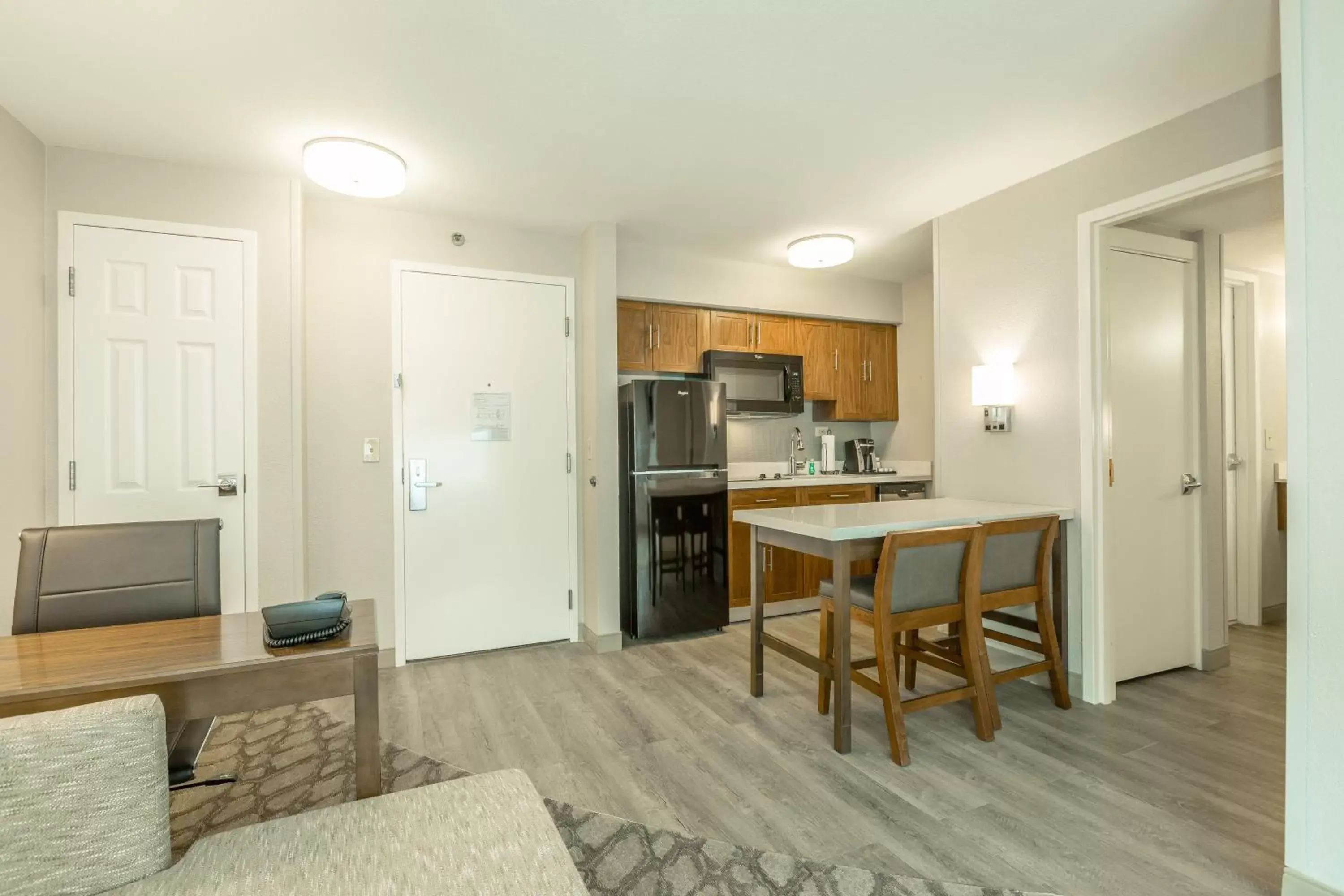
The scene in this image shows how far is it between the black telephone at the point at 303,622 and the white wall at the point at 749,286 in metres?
3.03

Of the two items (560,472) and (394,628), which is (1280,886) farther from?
(394,628)

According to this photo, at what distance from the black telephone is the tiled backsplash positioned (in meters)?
3.63

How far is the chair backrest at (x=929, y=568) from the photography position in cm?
226

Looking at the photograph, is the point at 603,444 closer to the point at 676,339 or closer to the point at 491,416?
the point at 491,416

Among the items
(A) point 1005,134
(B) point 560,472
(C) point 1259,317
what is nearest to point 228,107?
(B) point 560,472

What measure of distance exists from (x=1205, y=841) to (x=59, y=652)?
3.04 meters

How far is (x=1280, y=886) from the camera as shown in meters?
1.61

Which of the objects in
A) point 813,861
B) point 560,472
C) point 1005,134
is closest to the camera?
point 813,861

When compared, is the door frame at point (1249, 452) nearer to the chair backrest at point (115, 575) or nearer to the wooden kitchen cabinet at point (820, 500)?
the wooden kitchen cabinet at point (820, 500)

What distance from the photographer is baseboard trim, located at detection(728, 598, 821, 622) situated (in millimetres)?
4266

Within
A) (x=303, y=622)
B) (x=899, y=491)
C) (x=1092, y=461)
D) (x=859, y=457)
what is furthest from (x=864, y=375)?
(x=303, y=622)

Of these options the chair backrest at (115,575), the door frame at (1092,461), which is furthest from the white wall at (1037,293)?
the chair backrest at (115,575)

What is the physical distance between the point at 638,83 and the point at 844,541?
6.09 ft

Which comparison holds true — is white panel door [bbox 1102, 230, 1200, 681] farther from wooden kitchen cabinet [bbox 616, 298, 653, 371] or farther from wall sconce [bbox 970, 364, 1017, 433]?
wooden kitchen cabinet [bbox 616, 298, 653, 371]
